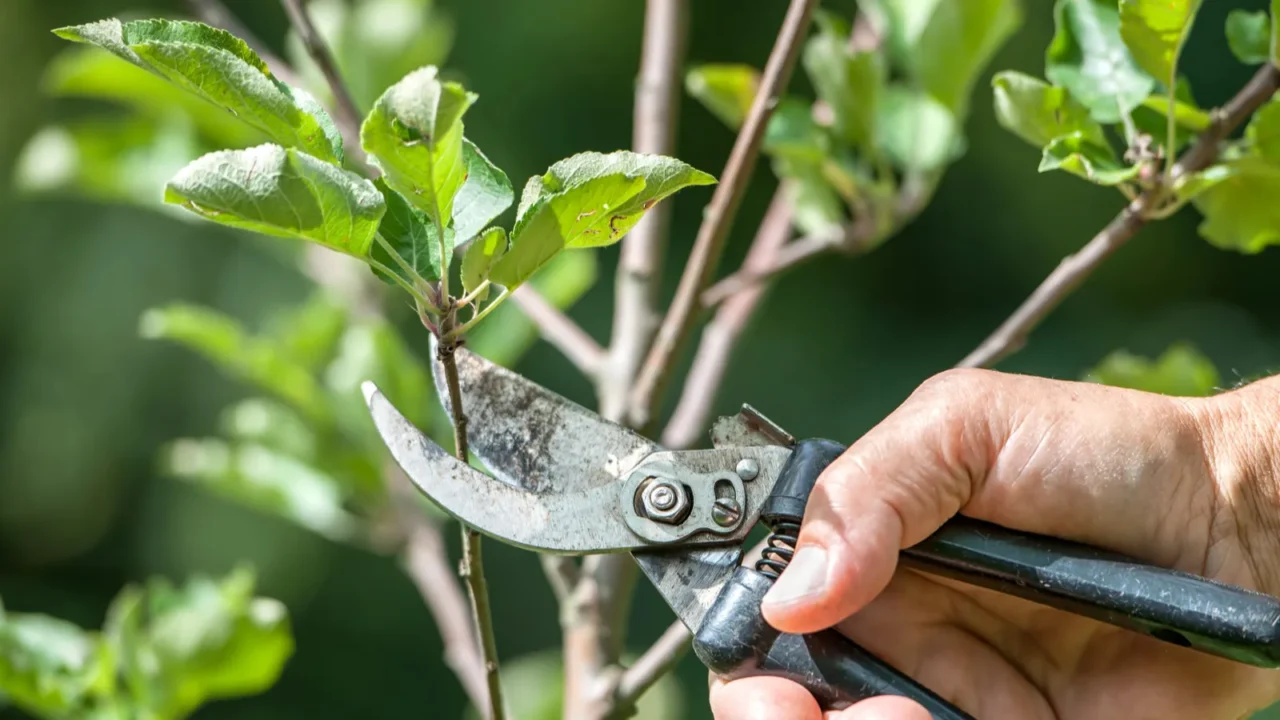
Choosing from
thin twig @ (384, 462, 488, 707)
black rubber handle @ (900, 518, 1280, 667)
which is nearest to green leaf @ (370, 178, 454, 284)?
black rubber handle @ (900, 518, 1280, 667)

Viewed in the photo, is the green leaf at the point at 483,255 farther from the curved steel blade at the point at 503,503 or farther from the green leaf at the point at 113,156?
the green leaf at the point at 113,156

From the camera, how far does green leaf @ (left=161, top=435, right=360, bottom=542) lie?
118 centimetres

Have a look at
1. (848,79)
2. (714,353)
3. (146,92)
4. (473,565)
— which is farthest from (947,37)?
(146,92)

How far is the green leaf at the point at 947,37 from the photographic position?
958 millimetres

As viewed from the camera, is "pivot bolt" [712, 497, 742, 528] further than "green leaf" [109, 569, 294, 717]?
No

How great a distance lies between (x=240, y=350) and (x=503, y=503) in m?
0.53

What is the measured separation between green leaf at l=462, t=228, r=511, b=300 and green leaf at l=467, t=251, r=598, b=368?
56 cm

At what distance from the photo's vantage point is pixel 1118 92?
819 millimetres

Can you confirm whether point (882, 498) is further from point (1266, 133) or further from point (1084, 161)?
point (1266, 133)

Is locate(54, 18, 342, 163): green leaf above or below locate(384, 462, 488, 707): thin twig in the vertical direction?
above

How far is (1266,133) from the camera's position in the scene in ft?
2.58

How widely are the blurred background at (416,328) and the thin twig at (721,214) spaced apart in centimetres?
157

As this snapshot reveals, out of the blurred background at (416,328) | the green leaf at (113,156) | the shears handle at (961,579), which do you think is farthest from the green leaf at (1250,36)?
the blurred background at (416,328)

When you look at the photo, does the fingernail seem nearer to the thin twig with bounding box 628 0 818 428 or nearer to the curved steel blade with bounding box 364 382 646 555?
the curved steel blade with bounding box 364 382 646 555
